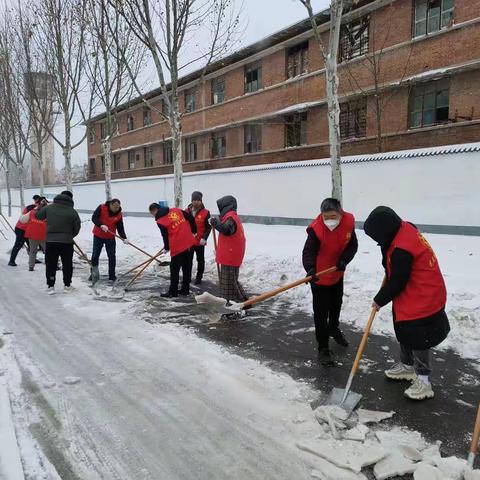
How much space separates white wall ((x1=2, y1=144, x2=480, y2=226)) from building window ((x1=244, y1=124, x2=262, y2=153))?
4.32m

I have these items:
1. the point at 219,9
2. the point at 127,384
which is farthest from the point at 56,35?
the point at 127,384

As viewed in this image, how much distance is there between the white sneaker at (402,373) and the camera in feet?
12.3

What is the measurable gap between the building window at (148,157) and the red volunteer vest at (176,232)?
→ 24.2m

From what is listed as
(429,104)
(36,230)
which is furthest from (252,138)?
(36,230)

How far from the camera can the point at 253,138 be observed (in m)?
21.9

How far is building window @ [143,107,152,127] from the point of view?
30.1m

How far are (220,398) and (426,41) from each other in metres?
15.0

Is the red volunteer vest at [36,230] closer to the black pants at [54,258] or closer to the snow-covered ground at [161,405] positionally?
the black pants at [54,258]

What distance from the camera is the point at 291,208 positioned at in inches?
572

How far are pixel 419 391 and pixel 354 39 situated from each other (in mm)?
16427

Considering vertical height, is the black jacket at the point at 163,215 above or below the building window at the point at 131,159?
below

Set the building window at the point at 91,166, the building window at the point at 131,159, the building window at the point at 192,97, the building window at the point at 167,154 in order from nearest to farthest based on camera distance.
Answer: the building window at the point at 192,97
the building window at the point at 167,154
the building window at the point at 131,159
the building window at the point at 91,166

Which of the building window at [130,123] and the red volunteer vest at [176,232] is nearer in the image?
the red volunteer vest at [176,232]

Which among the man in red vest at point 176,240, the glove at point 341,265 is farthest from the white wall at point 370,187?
the glove at point 341,265
